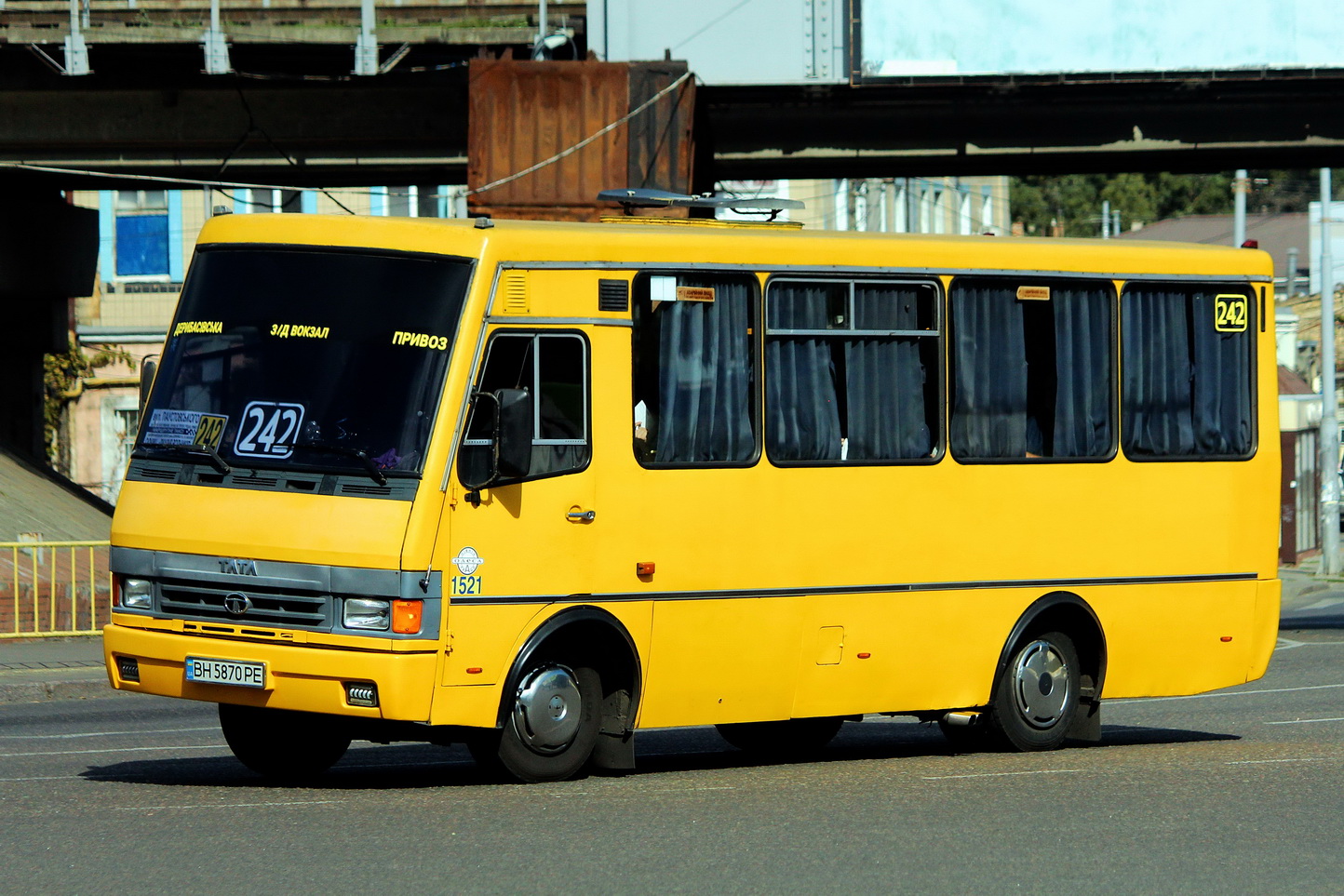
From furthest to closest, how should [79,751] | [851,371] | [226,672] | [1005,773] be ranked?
1. [79,751]
2. [851,371]
3. [1005,773]
4. [226,672]

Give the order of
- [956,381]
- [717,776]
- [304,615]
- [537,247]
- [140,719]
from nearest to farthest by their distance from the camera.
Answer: [304,615]
[537,247]
[717,776]
[956,381]
[140,719]

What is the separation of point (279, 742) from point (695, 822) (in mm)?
2740

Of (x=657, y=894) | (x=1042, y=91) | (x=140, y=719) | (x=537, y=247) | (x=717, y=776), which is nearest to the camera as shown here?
(x=657, y=894)

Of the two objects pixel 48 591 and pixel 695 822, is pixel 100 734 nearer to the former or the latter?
pixel 695 822

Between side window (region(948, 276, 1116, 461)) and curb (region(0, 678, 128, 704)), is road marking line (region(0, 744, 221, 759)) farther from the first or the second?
side window (region(948, 276, 1116, 461))

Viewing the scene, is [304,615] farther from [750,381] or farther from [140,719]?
[140,719]

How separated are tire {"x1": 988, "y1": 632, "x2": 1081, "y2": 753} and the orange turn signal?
165 inches

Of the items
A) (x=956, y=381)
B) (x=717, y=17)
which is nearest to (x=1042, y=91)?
(x=717, y=17)

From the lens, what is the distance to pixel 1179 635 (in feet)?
45.0

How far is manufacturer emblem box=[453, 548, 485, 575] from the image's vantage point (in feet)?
34.3

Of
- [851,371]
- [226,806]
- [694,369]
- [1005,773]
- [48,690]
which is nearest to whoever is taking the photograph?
[226,806]

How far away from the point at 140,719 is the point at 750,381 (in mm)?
6657

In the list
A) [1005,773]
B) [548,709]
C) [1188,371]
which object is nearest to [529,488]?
[548,709]

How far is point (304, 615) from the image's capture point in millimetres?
10258
